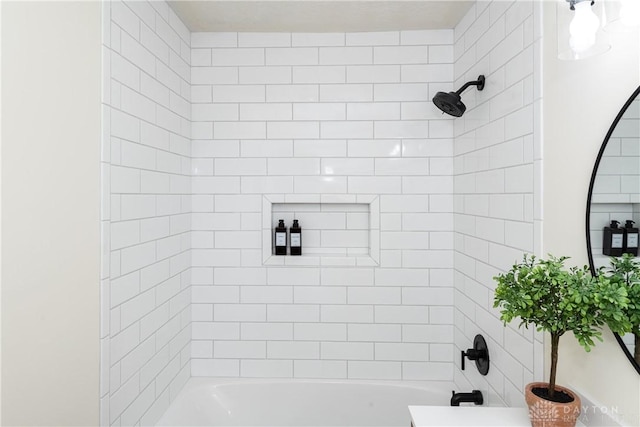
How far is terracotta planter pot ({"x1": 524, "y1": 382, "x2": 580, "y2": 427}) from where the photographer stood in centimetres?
106

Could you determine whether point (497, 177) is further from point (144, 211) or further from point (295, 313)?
point (144, 211)

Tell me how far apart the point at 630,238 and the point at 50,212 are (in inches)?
60.8

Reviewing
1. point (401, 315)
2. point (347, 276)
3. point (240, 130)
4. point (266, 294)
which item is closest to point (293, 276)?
point (266, 294)

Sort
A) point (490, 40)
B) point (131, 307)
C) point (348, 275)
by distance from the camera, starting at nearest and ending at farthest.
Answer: point (131, 307) < point (490, 40) < point (348, 275)

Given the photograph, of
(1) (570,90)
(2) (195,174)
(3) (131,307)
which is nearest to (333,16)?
(2) (195,174)

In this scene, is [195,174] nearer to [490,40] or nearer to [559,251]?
[490,40]

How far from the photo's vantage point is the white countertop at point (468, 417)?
3.95ft

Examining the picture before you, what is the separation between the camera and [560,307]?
1.00m

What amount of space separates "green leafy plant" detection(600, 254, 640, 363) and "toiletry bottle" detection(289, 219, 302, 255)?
153 cm

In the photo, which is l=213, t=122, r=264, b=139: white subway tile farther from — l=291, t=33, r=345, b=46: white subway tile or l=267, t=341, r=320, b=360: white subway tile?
l=267, t=341, r=320, b=360: white subway tile

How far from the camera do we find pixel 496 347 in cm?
174

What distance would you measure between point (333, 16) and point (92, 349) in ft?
6.03

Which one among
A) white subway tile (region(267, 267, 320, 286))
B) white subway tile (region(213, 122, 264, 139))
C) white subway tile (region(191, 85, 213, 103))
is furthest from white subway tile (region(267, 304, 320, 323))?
white subway tile (region(191, 85, 213, 103))

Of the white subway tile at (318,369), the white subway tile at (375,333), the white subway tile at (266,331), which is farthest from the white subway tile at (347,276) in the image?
the white subway tile at (318,369)
